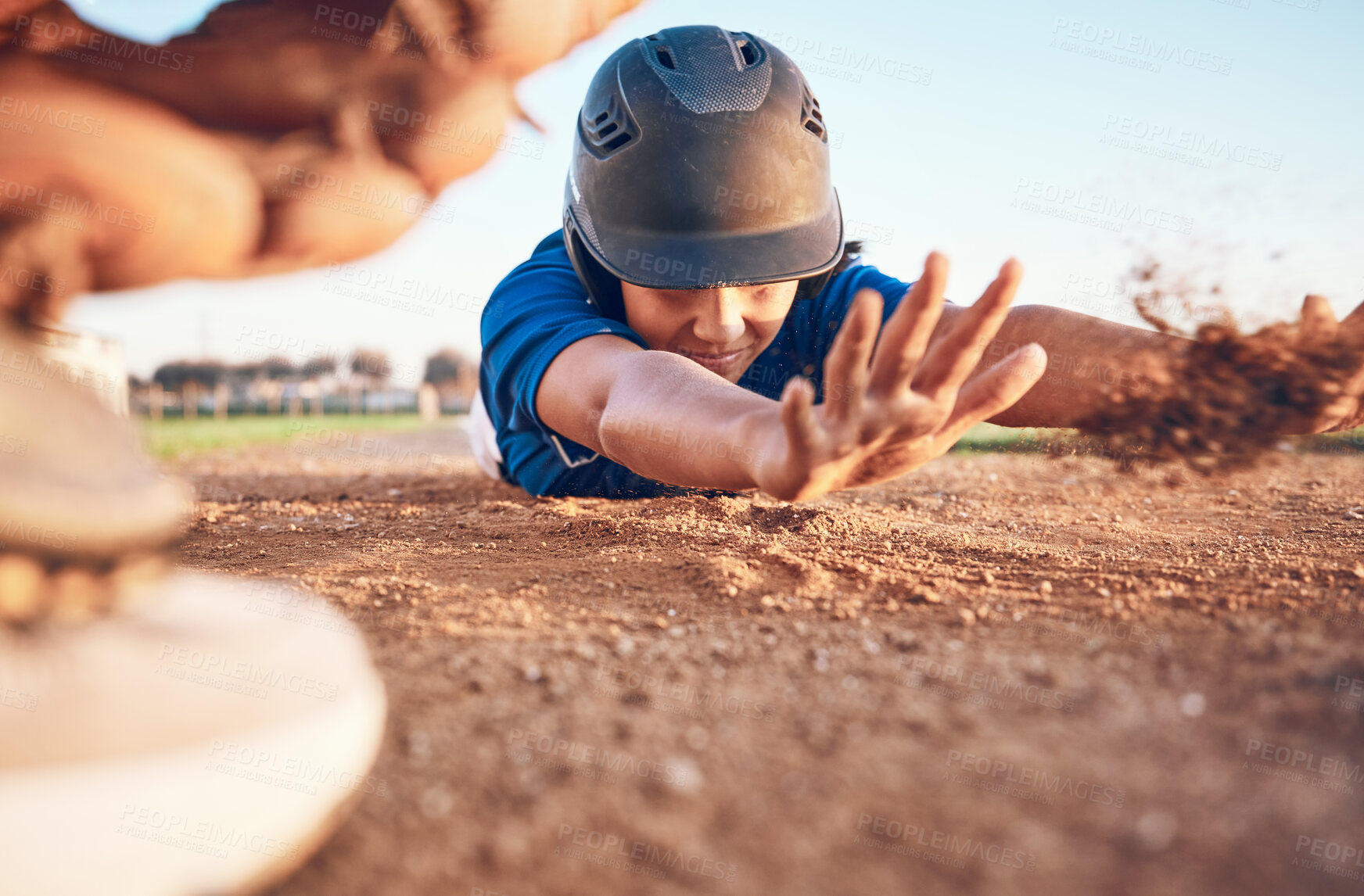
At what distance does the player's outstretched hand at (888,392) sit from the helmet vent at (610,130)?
1297 mm

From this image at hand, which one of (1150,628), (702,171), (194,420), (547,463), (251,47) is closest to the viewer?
(1150,628)

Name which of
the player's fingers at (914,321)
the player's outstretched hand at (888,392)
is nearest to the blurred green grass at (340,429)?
the player's outstretched hand at (888,392)

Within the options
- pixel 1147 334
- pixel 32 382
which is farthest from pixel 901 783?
pixel 1147 334

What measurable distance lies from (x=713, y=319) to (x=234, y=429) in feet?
35.9

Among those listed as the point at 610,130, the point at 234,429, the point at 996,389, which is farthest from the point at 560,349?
the point at 234,429

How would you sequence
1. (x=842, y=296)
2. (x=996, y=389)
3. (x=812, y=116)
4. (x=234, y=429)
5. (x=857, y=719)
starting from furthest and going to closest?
(x=234, y=429)
(x=842, y=296)
(x=812, y=116)
(x=996, y=389)
(x=857, y=719)

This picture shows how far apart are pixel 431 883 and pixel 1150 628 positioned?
3.86ft

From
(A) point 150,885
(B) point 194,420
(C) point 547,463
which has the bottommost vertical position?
(B) point 194,420

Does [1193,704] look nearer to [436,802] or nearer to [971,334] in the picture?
[971,334]

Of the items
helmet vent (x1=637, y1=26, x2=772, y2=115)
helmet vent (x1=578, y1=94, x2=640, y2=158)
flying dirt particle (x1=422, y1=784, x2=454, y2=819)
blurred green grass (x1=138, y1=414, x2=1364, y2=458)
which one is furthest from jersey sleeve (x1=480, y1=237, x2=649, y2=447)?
flying dirt particle (x1=422, y1=784, x2=454, y2=819)

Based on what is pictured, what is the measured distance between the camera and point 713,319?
79.9 inches

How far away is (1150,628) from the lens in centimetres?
128

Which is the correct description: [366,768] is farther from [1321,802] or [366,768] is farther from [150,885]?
[1321,802]

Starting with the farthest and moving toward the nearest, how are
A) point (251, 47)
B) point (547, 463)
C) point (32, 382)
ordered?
point (547, 463)
point (251, 47)
point (32, 382)
